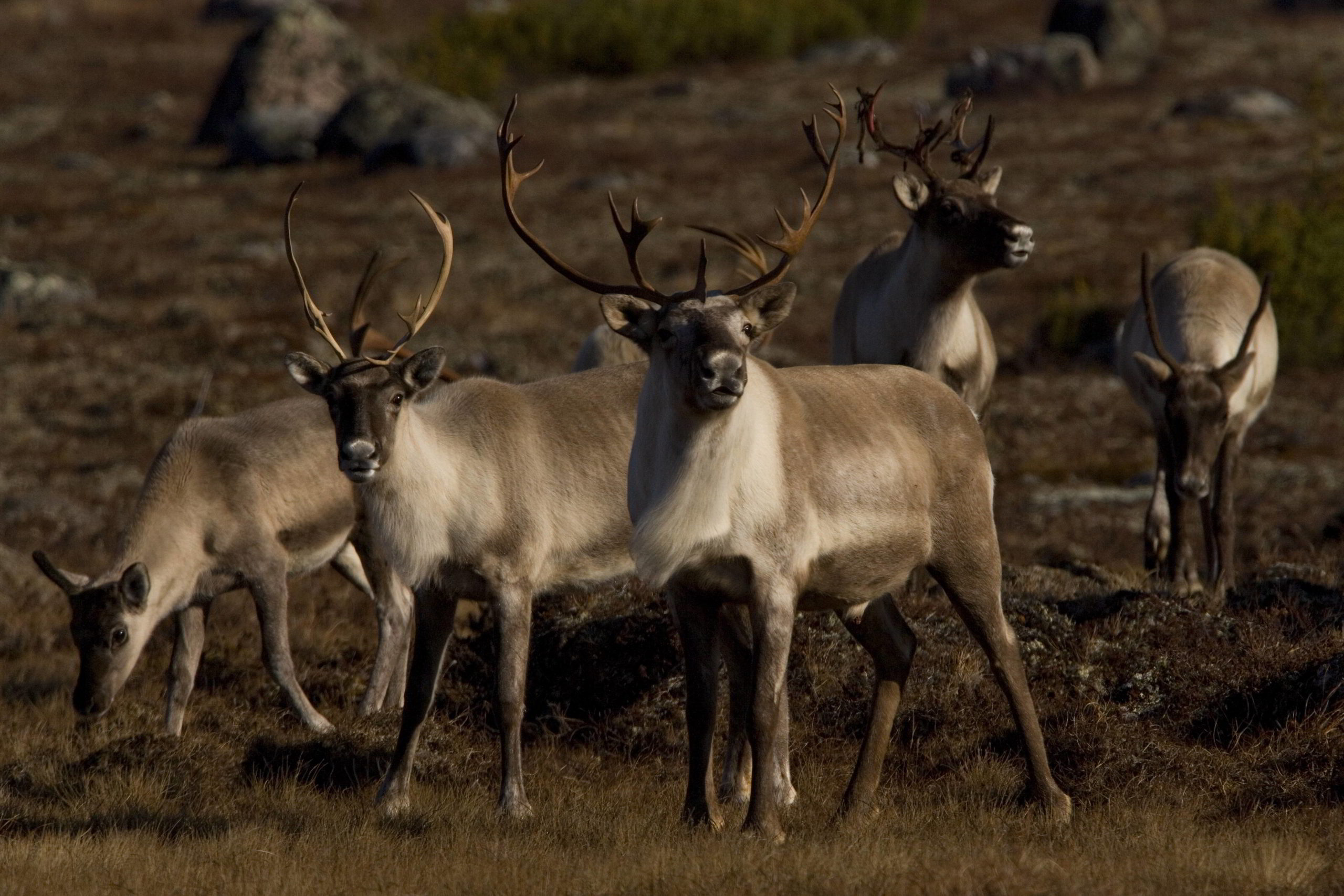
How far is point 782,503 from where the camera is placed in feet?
19.1

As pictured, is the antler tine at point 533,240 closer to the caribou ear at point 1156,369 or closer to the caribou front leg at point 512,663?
the caribou front leg at point 512,663

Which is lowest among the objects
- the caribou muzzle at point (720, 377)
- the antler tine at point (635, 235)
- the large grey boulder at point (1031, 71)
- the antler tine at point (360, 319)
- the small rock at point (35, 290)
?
the small rock at point (35, 290)

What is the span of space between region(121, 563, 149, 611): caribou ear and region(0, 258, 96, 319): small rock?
55.2 ft

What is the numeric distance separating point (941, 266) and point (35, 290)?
18677 millimetres

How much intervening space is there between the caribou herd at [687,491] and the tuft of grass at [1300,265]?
876 centimetres

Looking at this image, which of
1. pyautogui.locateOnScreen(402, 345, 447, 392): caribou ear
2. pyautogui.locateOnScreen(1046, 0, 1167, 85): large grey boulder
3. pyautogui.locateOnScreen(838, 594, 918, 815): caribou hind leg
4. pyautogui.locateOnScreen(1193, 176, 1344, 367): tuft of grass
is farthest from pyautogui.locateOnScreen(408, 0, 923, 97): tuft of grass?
pyautogui.locateOnScreen(838, 594, 918, 815): caribou hind leg

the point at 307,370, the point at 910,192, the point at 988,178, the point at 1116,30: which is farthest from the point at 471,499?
the point at 1116,30

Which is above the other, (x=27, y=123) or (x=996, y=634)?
(x=996, y=634)

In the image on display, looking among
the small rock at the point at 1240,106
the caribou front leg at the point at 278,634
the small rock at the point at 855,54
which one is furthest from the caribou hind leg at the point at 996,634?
the small rock at the point at 855,54

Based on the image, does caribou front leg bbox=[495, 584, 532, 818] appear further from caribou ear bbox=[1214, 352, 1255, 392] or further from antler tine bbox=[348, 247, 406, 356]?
caribou ear bbox=[1214, 352, 1255, 392]

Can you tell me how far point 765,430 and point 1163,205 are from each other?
23037mm

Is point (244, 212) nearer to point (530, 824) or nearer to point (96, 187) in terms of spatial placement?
point (96, 187)

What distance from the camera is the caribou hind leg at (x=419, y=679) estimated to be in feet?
23.1

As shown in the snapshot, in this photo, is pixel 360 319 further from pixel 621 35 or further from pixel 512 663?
pixel 621 35
